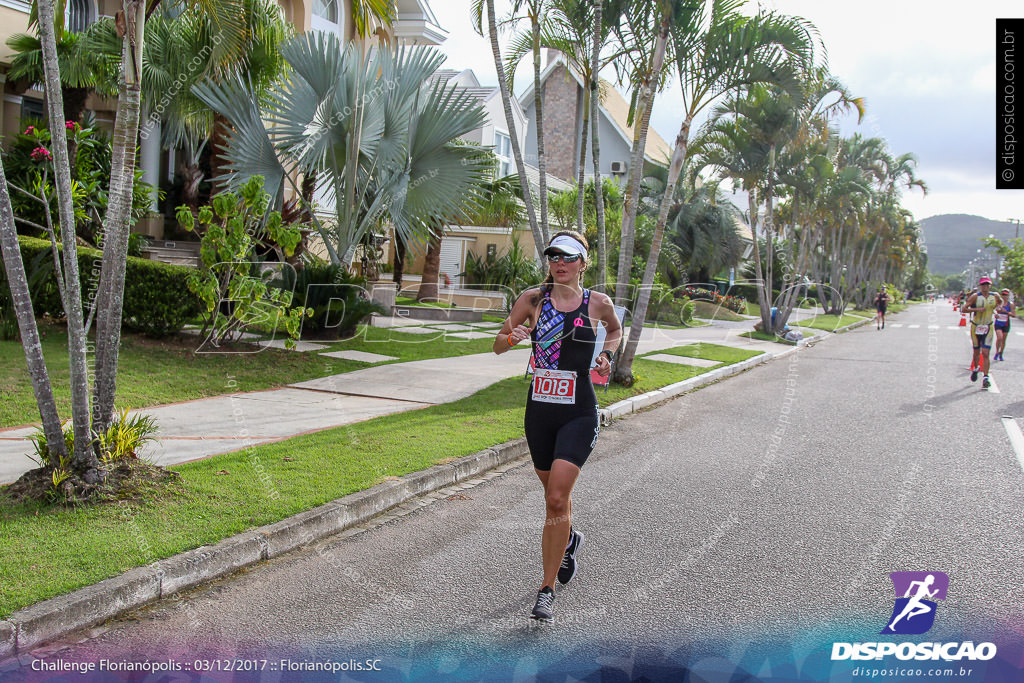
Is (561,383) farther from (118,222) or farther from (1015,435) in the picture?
(1015,435)

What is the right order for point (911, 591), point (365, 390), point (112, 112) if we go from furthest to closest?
1. point (112, 112)
2. point (365, 390)
3. point (911, 591)

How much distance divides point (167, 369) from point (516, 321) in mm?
6694

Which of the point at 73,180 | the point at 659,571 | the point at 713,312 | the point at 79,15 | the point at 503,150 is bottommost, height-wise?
the point at 659,571

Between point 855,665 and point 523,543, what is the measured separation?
86.7 inches

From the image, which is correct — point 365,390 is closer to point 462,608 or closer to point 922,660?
point 462,608

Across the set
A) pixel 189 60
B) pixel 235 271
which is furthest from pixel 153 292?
pixel 189 60

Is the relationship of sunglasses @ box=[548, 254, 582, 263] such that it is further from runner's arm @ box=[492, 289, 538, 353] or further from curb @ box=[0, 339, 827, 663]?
curb @ box=[0, 339, 827, 663]

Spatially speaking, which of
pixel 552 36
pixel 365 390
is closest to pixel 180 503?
pixel 365 390

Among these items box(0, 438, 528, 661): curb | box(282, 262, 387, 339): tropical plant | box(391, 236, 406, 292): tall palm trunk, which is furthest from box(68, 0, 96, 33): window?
box(0, 438, 528, 661): curb

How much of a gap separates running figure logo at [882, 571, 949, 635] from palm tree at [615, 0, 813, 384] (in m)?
7.38

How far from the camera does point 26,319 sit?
4.98 meters

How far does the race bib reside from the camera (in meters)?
4.42

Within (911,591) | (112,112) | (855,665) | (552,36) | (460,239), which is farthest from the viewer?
(460,239)

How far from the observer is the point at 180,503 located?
5.27 metres
